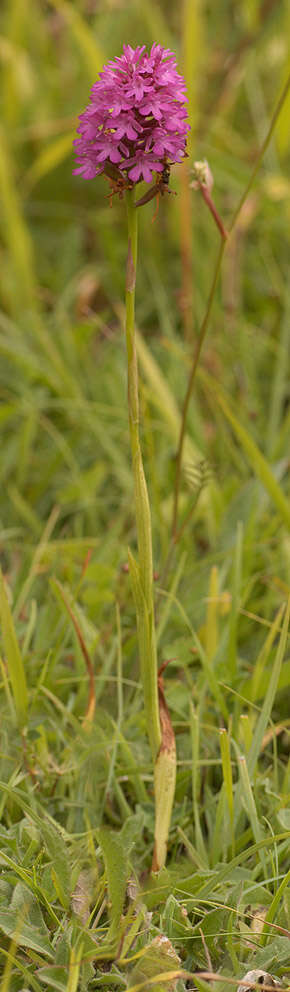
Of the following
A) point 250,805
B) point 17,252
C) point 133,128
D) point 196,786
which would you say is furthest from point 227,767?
point 17,252

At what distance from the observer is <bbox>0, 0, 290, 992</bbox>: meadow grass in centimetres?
106

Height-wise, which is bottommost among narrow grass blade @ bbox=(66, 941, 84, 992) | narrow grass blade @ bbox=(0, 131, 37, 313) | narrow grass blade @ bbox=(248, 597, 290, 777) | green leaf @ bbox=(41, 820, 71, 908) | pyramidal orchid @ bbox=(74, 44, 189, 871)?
narrow grass blade @ bbox=(66, 941, 84, 992)

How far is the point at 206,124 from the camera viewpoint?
2.58 metres

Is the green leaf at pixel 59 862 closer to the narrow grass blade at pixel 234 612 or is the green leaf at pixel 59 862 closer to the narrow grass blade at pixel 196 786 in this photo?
the narrow grass blade at pixel 196 786

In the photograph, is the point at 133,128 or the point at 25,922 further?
the point at 25,922

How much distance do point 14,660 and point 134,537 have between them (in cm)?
67

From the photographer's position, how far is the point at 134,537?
5.97 ft

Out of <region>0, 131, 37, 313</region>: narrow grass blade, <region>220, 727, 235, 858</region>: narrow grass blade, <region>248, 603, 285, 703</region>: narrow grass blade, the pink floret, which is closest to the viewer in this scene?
the pink floret

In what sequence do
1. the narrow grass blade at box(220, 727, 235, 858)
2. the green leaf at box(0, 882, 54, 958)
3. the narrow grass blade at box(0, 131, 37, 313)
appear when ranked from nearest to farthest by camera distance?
the green leaf at box(0, 882, 54, 958), the narrow grass blade at box(220, 727, 235, 858), the narrow grass blade at box(0, 131, 37, 313)

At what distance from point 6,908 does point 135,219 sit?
0.78 metres

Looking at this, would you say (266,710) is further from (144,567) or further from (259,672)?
(144,567)

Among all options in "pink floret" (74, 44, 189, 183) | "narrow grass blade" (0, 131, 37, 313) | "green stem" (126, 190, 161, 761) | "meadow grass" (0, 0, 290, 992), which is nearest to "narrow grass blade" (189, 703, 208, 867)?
"meadow grass" (0, 0, 290, 992)

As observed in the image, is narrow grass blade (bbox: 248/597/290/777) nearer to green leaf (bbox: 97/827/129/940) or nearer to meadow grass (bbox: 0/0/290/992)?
meadow grass (bbox: 0/0/290/992)

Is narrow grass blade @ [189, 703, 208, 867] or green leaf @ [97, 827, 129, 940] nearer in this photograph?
green leaf @ [97, 827, 129, 940]
